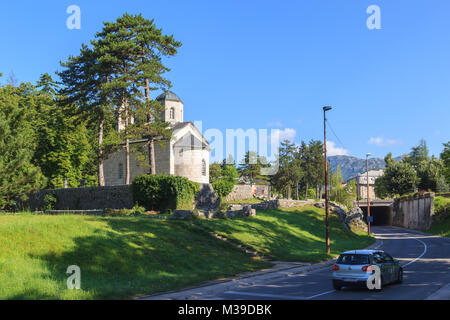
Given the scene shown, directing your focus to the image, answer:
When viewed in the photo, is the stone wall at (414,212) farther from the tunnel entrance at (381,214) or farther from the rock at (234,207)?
the rock at (234,207)

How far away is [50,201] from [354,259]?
152ft

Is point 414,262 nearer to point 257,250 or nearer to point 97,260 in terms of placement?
point 257,250

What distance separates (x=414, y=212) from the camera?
68.0 meters

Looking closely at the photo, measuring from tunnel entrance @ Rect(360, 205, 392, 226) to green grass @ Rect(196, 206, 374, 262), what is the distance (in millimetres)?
43583

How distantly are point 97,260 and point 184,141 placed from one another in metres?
42.6

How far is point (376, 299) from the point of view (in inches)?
518

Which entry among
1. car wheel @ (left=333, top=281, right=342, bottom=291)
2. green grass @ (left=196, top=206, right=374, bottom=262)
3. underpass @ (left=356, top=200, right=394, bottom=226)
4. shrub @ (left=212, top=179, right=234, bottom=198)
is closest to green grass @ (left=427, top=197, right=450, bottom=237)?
green grass @ (left=196, top=206, right=374, bottom=262)

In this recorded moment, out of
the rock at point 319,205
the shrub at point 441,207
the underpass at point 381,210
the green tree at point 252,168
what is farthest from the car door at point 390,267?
the green tree at point 252,168

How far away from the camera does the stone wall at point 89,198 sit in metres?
45.3

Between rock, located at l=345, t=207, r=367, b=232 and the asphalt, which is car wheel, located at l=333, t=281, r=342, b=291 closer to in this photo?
the asphalt

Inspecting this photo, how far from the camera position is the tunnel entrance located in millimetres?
88000

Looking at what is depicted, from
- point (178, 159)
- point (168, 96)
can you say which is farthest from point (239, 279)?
point (168, 96)

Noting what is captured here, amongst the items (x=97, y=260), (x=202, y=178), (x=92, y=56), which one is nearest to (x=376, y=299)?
(x=97, y=260)

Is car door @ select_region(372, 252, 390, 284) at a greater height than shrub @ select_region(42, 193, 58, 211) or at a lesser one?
lesser
